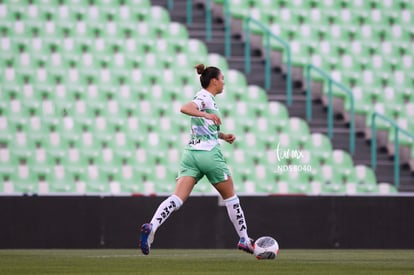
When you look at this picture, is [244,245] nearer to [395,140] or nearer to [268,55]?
[395,140]

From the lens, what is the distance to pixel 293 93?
18.2 metres

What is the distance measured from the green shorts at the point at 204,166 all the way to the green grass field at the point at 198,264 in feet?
2.86

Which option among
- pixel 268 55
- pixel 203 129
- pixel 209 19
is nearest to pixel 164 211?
pixel 203 129

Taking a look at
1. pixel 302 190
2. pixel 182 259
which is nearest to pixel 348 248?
pixel 302 190

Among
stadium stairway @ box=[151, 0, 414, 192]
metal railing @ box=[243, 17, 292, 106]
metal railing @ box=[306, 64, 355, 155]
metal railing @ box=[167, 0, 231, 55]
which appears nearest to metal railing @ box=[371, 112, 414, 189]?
stadium stairway @ box=[151, 0, 414, 192]

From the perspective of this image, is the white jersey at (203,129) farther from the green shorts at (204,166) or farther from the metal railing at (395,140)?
the metal railing at (395,140)

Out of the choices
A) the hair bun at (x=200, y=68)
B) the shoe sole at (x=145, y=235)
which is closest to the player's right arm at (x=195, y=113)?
the hair bun at (x=200, y=68)

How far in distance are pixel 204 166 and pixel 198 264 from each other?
956 mm

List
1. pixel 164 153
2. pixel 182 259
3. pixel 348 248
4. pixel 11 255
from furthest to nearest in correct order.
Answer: pixel 164 153 → pixel 348 248 → pixel 11 255 → pixel 182 259

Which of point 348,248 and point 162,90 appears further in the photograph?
point 162,90

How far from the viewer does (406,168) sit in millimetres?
17750

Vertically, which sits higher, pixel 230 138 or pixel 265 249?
pixel 230 138

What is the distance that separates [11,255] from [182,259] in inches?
86.5

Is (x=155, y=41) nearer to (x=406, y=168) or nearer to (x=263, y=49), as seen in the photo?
(x=263, y=49)
